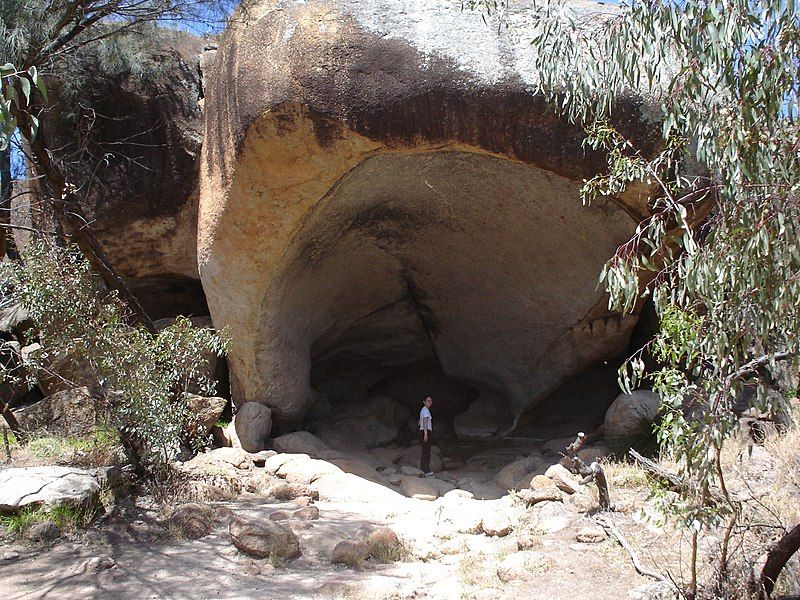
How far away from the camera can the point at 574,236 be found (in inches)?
301

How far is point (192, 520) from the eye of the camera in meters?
5.56

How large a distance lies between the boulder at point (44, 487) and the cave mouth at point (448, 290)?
9.29ft

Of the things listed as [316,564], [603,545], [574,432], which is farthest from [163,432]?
[574,432]

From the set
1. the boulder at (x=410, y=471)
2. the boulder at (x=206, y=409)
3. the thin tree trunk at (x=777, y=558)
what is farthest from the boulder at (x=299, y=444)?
the thin tree trunk at (x=777, y=558)

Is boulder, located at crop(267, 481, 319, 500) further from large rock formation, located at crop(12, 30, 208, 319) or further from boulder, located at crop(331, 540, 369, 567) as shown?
large rock formation, located at crop(12, 30, 208, 319)

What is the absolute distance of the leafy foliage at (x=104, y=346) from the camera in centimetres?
600

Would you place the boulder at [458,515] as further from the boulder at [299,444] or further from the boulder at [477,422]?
the boulder at [477,422]

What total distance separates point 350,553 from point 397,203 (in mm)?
4051

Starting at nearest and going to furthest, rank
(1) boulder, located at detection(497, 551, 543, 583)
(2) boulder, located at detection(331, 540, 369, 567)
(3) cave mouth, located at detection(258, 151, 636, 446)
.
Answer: (1) boulder, located at detection(497, 551, 543, 583), (2) boulder, located at detection(331, 540, 369, 567), (3) cave mouth, located at detection(258, 151, 636, 446)

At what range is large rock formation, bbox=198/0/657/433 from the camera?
6.49 m

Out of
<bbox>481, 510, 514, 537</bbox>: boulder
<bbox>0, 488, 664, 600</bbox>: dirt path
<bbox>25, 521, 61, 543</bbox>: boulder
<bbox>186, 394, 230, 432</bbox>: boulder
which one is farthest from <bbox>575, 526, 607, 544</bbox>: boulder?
<bbox>186, 394, 230, 432</bbox>: boulder

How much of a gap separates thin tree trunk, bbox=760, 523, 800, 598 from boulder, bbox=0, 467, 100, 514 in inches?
171

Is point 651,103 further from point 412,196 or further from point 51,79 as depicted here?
point 51,79

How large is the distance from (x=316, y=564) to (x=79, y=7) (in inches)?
237
